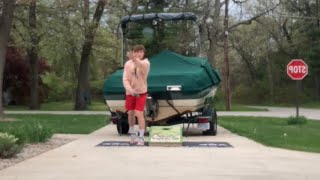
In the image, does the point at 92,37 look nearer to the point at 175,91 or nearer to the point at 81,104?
the point at 81,104

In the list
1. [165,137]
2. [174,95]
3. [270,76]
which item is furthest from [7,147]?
[270,76]

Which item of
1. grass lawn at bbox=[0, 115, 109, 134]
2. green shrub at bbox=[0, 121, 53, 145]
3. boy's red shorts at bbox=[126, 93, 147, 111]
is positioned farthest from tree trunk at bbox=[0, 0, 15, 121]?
boy's red shorts at bbox=[126, 93, 147, 111]

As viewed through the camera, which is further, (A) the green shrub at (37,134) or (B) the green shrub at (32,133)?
(A) the green shrub at (37,134)

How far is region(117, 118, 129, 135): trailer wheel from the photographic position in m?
16.3

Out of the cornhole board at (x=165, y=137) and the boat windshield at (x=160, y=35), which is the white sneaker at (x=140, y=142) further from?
the boat windshield at (x=160, y=35)

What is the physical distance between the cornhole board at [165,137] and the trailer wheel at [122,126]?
312 cm

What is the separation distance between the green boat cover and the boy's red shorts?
1934mm

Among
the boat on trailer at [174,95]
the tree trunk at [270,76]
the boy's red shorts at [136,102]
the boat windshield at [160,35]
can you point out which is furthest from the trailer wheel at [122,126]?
the tree trunk at [270,76]

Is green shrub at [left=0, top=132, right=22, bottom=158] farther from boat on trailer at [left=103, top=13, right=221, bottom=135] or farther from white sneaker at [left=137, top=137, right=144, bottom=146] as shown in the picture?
boat on trailer at [left=103, top=13, right=221, bottom=135]

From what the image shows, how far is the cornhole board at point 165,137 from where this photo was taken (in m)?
13.0

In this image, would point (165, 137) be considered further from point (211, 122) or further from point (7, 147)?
point (7, 147)

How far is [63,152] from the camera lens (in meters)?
11.8

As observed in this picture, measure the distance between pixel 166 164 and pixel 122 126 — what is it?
6.70 m

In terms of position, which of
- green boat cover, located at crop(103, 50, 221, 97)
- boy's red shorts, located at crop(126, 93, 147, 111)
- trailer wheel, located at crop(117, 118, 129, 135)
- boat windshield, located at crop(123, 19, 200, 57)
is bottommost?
trailer wheel, located at crop(117, 118, 129, 135)
